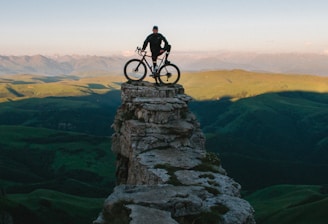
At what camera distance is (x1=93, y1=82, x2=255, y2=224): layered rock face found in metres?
20.5

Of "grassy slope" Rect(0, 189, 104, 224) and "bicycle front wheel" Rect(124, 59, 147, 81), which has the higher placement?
"bicycle front wheel" Rect(124, 59, 147, 81)

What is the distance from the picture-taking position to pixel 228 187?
2588 centimetres

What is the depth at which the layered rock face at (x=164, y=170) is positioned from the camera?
20.5 metres

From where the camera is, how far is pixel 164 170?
92.9 ft

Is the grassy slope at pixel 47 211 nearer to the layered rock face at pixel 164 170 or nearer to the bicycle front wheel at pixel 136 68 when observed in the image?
the bicycle front wheel at pixel 136 68

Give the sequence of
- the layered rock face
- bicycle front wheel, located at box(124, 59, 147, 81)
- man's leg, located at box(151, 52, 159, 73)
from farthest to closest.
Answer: bicycle front wheel, located at box(124, 59, 147, 81), man's leg, located at box(151, 52, 159, 73), the layered rock face

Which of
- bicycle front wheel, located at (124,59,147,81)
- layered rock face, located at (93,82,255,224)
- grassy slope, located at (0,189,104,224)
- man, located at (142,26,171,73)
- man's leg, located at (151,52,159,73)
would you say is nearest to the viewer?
layered rock face, located at (93,82,255,224)

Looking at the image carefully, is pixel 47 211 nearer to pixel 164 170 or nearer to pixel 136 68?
pixel 136 68

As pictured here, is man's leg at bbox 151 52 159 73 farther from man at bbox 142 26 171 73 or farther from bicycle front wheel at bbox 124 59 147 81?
bicycle front wheel at bbox 124 59 147 81

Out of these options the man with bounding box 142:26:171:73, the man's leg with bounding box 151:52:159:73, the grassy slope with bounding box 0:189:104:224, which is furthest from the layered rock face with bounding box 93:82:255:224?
the grassy slope with bounding box 0:189:104:224

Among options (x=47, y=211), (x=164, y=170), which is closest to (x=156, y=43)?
(x=164, y=170)

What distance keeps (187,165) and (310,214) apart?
299 feet

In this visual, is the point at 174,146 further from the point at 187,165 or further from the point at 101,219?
the point at 101,219

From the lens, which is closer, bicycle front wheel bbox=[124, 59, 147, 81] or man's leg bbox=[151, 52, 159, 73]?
man's leg bbox=[151, 52, 159, 73]
